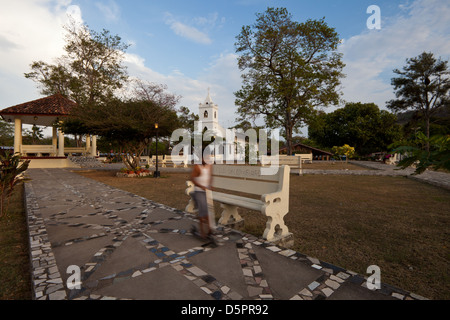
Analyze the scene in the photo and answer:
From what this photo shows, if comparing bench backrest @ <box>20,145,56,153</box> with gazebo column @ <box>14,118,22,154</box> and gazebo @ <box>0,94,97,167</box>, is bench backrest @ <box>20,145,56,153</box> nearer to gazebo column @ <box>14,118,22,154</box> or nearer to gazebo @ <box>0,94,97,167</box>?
gazebo @ <box>0,94,97,167</box>

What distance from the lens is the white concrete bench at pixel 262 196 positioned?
3.46 m

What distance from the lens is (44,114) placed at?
19.1 metres

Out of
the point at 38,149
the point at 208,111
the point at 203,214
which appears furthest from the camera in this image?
the point at 208,111

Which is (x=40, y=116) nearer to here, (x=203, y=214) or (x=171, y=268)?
(x=203, y=214)

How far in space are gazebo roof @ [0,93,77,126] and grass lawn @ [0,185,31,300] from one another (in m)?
18.2

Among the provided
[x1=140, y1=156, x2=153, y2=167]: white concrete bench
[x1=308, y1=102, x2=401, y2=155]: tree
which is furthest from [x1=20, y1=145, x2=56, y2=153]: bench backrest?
[x1=308, y1=102, x2=401, y2=155]: tree

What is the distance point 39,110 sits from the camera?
19406 millimetres

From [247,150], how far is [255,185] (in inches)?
865

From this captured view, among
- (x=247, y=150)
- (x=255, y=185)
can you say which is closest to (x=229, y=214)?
(x=255, y=185)

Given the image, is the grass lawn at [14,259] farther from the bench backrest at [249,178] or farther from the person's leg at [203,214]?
the bench backrest at [249,178]

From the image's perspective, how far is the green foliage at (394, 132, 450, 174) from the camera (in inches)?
70.1

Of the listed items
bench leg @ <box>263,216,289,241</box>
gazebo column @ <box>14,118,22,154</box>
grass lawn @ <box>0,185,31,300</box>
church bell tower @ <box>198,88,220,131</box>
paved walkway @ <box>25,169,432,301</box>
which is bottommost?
grass lawn @ <box>0,185,31,300</box>

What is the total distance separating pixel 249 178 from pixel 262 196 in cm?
85

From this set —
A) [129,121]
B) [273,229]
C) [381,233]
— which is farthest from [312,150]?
[273,229]
